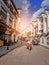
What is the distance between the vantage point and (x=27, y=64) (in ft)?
33.3

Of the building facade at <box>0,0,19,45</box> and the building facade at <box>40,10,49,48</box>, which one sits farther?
the building facade at <box>40,10,49,48</box>

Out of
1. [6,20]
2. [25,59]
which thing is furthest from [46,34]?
[25,59]

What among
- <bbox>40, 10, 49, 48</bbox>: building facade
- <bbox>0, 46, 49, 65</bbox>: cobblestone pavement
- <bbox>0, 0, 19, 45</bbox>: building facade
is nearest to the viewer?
<bbox>0, 46, 49, 65</bbox>: cobblestone pavement

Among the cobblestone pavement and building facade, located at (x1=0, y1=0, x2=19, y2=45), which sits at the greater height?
building facade, located at (x1=0, y1=0, x2=19, y2=45)

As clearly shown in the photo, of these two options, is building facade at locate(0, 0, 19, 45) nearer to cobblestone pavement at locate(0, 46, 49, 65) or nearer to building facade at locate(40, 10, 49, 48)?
building facade at locate(40, 10, 49, 48)

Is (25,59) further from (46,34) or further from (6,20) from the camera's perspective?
(46,34)

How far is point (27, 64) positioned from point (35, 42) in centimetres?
3326

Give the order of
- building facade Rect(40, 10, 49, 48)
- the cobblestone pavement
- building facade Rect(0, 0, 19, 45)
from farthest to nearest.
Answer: building facade Rect(40, 10, 49, 48) < building facade Rect(0, 0, 19, 45) < the cobblestone pavement

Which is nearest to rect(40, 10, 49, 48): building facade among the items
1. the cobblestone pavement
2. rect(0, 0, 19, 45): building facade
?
rect(0, 0, 19, 45): building facade

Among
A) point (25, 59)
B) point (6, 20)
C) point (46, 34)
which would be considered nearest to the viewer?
point (25, 59)

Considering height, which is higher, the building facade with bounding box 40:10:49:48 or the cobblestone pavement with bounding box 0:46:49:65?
the building facade with bounding box 40:10:49:48

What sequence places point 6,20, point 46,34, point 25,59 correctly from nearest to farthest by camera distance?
point 25,59 < point 6,20 < point 46,34

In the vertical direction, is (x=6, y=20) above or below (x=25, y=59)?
above

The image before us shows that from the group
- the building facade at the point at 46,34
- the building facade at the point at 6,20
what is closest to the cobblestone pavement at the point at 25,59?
the building facade at the point at 6,20
